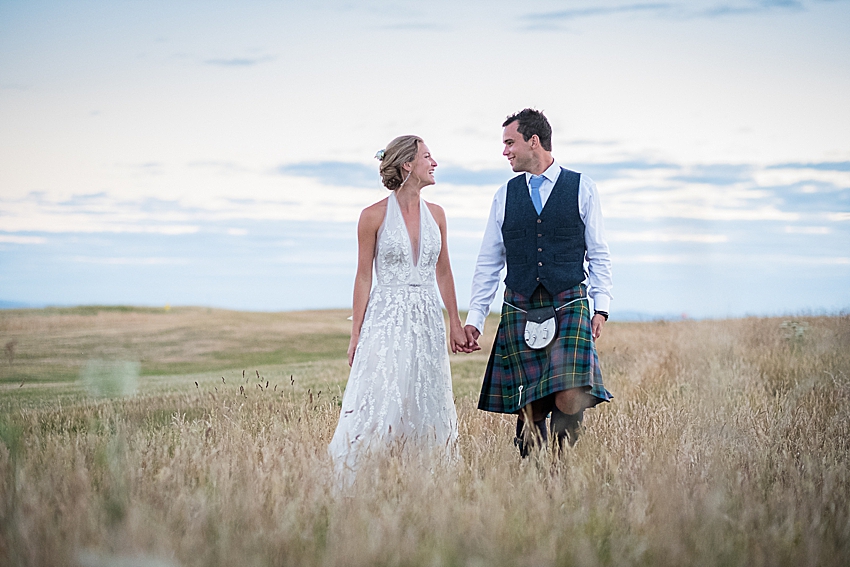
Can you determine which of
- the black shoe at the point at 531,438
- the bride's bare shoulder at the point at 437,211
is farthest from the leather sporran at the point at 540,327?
the bride's bare shoulder at the point at 437,211

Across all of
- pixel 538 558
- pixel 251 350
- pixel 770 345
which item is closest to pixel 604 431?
pixel 538 558

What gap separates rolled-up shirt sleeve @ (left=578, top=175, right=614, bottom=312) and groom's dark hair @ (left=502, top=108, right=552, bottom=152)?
15.8 inches

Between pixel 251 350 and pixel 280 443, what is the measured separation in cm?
1636

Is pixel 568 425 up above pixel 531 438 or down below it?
above

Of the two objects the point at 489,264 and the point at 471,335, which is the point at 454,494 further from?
the point at 489,264

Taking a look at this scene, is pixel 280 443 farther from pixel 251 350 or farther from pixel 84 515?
pixel 251 350

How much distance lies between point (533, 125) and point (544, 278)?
103 cm

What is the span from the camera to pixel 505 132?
5266 mm

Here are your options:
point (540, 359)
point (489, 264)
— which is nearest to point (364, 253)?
point (489, 264)

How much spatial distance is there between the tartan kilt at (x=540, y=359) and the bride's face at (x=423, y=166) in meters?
0.94

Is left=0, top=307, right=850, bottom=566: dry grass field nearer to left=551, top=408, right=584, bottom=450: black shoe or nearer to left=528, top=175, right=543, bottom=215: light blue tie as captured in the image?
left=551, top=408, right=584, bottom=450: black shoe

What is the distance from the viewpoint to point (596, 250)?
508cm

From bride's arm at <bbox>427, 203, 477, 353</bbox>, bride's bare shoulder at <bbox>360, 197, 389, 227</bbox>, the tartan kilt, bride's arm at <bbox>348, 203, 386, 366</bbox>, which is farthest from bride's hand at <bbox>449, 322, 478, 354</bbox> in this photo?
bride's bare shoulder at <bbox>360, 197, 389, 227</bbox>

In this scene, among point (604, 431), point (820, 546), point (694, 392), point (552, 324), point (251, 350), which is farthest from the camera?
point (251, 350)
